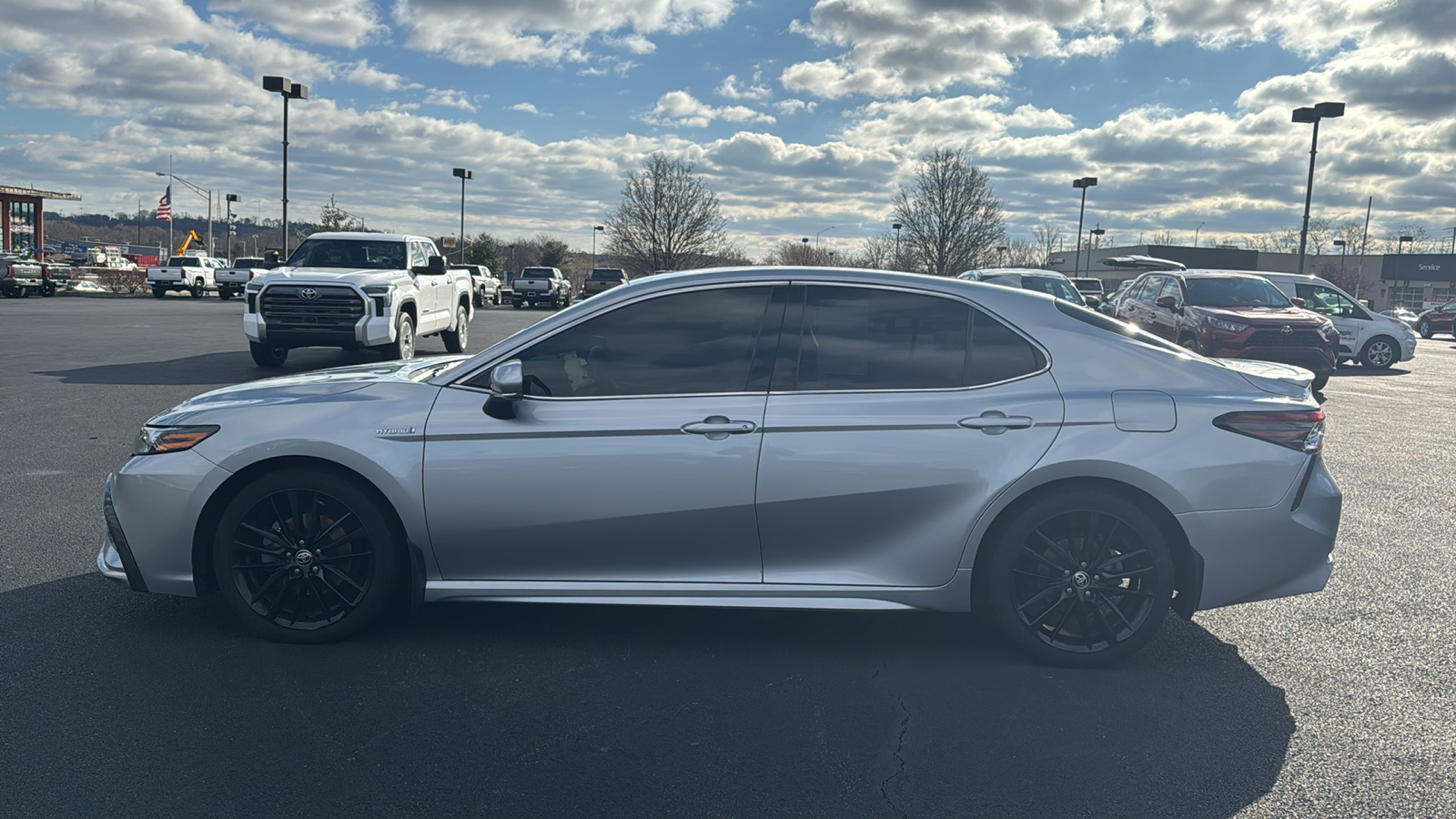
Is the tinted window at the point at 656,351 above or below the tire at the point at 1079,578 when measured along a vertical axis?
above

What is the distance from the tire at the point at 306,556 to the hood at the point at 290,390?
33 cm

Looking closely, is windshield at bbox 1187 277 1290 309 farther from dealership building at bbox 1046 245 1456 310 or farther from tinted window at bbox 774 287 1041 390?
dealership building at bbox 1046 245 1456 310

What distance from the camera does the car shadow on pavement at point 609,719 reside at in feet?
10.0

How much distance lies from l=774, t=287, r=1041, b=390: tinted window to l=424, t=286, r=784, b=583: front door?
177mm

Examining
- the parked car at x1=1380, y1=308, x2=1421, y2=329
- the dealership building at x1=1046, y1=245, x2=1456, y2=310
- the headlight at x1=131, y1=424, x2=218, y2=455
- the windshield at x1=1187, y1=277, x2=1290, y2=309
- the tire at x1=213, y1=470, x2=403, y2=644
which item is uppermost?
the dealership building at x1=1046, y1=245, x2=1456, y2=310

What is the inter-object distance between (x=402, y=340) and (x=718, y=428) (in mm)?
12362

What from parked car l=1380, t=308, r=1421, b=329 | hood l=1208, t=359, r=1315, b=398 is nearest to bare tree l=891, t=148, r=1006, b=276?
parked car l=1380, t=308, r=1421, b=329

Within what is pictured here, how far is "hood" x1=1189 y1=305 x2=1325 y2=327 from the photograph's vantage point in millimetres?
15656

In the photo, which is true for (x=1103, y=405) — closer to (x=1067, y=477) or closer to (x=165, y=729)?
(x=1067, y=477)

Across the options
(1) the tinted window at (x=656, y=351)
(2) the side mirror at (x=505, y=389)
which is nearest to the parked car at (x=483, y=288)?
(1) the tinted window at (x=656, y=351)

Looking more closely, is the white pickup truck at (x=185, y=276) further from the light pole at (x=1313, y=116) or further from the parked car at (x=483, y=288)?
the light pole at (x=1313, y=116)

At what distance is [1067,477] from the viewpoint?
13.3ft

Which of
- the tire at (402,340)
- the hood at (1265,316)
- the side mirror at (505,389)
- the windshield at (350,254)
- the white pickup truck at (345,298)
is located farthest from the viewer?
the windshield at (350,254)

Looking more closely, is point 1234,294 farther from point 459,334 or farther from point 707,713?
point 707,713
